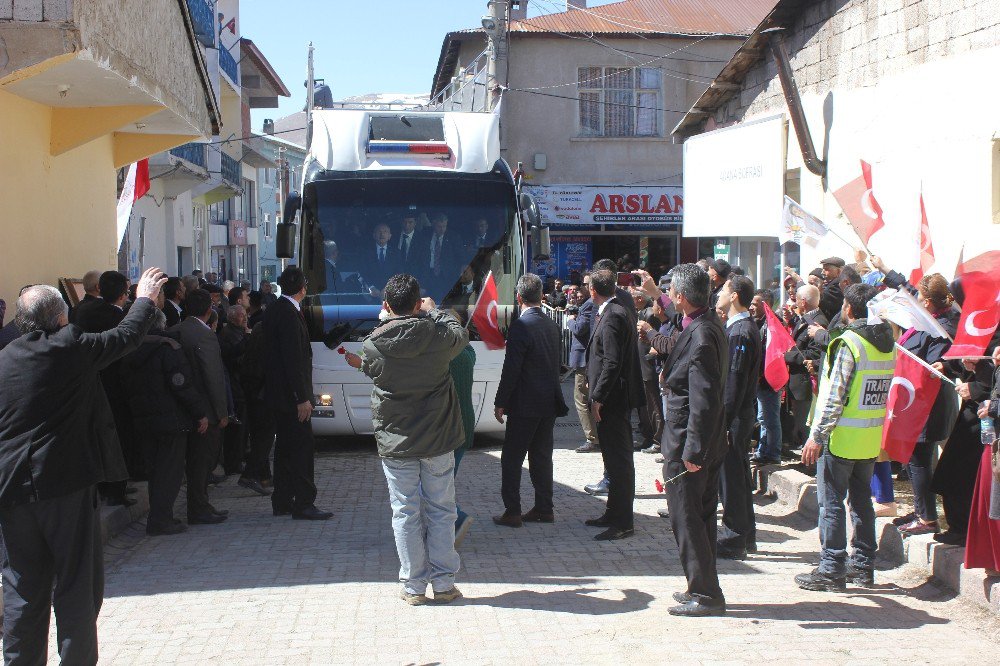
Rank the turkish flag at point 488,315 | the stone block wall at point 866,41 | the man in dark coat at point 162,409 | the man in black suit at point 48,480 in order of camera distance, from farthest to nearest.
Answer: the stone block wall at point 866,41 < the turkish flag at point 488,315 < the man in dark coat at point 162,409 < the man in black suit at point 48,480

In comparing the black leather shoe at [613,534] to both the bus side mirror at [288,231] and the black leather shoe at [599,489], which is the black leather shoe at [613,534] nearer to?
the black leather shoe at [599,489]

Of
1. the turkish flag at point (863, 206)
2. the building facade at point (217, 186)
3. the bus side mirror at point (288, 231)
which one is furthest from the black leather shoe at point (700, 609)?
the building facade at point (217, 186)

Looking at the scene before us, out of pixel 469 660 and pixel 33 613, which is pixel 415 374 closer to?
pixel 469 660

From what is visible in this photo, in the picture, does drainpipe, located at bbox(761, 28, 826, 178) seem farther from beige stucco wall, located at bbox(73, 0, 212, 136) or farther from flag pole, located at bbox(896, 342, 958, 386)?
beige stucco wall, located at bbox(73, 0, 212, 136)

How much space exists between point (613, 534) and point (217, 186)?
23.1 metres

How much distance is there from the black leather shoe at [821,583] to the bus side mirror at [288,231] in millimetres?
6729

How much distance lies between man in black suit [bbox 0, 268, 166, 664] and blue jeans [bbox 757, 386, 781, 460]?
6.25 meters

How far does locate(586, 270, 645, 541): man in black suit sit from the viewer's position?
308 inches

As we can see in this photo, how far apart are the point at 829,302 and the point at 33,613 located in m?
6.73

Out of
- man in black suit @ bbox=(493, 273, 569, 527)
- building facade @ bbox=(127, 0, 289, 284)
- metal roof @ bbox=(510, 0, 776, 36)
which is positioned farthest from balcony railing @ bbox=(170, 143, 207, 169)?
man in black suit @ bbox=(493, 273, 569, 527)

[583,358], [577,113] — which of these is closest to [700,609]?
[583,358]

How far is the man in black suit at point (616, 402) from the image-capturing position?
783 cm

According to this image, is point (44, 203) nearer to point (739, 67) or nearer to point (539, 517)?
point (539, 517)

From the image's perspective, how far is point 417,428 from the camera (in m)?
6.10
